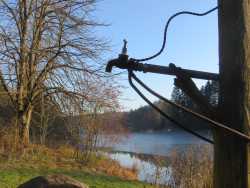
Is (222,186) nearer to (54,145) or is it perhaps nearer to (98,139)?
(98,139)

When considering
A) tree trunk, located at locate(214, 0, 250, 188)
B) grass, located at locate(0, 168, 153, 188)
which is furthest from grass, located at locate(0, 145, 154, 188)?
tree trunk, located at locate(214, 0, 250, 188)

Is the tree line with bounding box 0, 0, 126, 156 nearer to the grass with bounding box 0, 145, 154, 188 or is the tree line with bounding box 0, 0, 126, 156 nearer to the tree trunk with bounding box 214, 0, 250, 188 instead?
the grass with bounding box 0, 145, 154, 188

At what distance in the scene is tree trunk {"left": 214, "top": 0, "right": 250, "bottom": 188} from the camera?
2139 mm

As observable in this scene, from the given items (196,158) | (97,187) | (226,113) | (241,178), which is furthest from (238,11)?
(196,158)

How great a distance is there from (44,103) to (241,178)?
Result: 1558 centimetres

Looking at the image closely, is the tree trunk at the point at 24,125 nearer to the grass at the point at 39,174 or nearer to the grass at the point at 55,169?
the grass at the point at 55,169

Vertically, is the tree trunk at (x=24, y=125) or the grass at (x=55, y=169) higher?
the tree trunk at (x=24, y=125)

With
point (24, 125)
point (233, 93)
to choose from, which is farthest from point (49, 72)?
point (233, 93)

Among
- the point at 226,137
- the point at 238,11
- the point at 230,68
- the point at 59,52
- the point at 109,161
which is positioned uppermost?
the point at 59,52

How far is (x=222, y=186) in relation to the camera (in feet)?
7.17

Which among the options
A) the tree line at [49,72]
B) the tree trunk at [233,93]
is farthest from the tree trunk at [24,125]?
the tree trunk at [233,93]

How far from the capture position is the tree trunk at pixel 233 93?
84.2 inches

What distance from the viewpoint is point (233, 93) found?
2178 millimetres

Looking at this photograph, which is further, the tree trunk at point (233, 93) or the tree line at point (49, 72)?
the tree line at point (49, 72)
